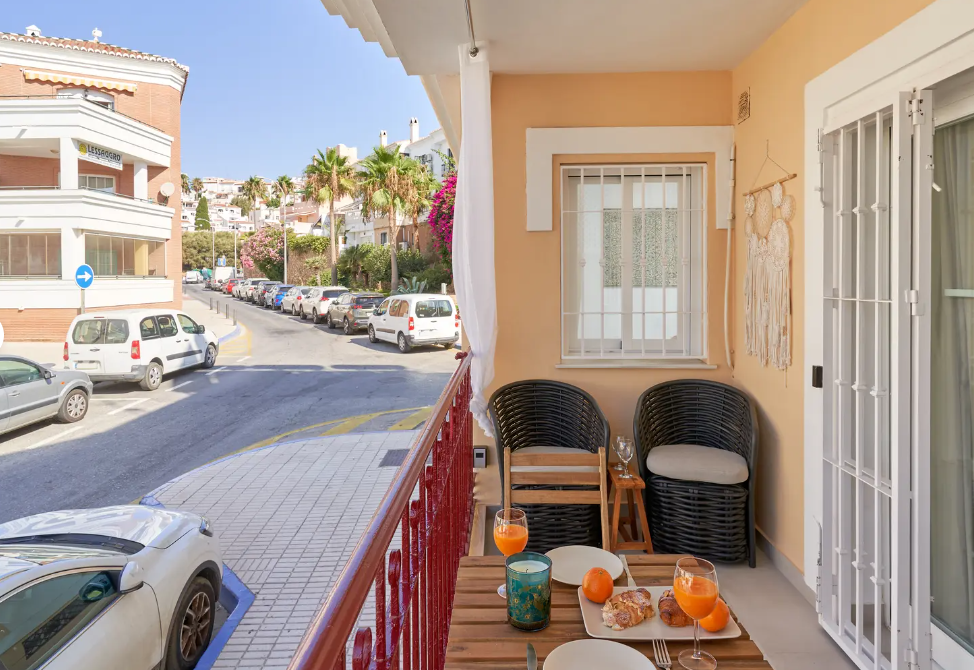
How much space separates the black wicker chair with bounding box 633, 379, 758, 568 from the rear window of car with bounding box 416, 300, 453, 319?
1135cm

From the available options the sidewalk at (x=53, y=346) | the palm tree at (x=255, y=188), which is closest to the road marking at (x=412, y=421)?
the sidewalk at (x=53, y=346)

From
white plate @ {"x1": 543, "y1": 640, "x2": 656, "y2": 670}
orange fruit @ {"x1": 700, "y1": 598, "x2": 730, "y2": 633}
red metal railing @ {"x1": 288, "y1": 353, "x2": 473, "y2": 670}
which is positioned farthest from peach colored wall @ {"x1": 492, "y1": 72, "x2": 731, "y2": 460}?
white plate @ {"x1": 543, "y1": 640, "x2": 656, "y2": 670}

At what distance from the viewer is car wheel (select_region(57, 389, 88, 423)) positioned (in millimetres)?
8953

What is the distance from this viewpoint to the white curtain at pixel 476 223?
11.4 ft

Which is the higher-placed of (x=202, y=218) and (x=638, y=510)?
(x=202, y=218)

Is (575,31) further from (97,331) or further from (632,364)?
(97,331)

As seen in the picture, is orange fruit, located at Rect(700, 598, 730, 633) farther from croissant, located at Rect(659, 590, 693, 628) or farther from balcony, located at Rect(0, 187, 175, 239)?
balcony, located at Rect(0, 187, 175, 239)

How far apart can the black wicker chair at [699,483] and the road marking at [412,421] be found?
4613 millimetres

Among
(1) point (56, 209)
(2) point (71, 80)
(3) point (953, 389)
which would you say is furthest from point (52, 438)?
(2) point (71, 80)

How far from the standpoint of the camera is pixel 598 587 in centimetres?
154

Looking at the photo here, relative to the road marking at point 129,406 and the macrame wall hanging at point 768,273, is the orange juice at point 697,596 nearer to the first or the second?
the macrame wall hanging at point 768,273

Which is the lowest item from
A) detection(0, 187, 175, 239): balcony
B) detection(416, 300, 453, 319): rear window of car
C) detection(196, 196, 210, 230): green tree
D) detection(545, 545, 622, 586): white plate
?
detection(545, 545, 622, 586): white plate

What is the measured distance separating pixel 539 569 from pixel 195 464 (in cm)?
645

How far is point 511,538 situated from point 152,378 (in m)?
11.4
